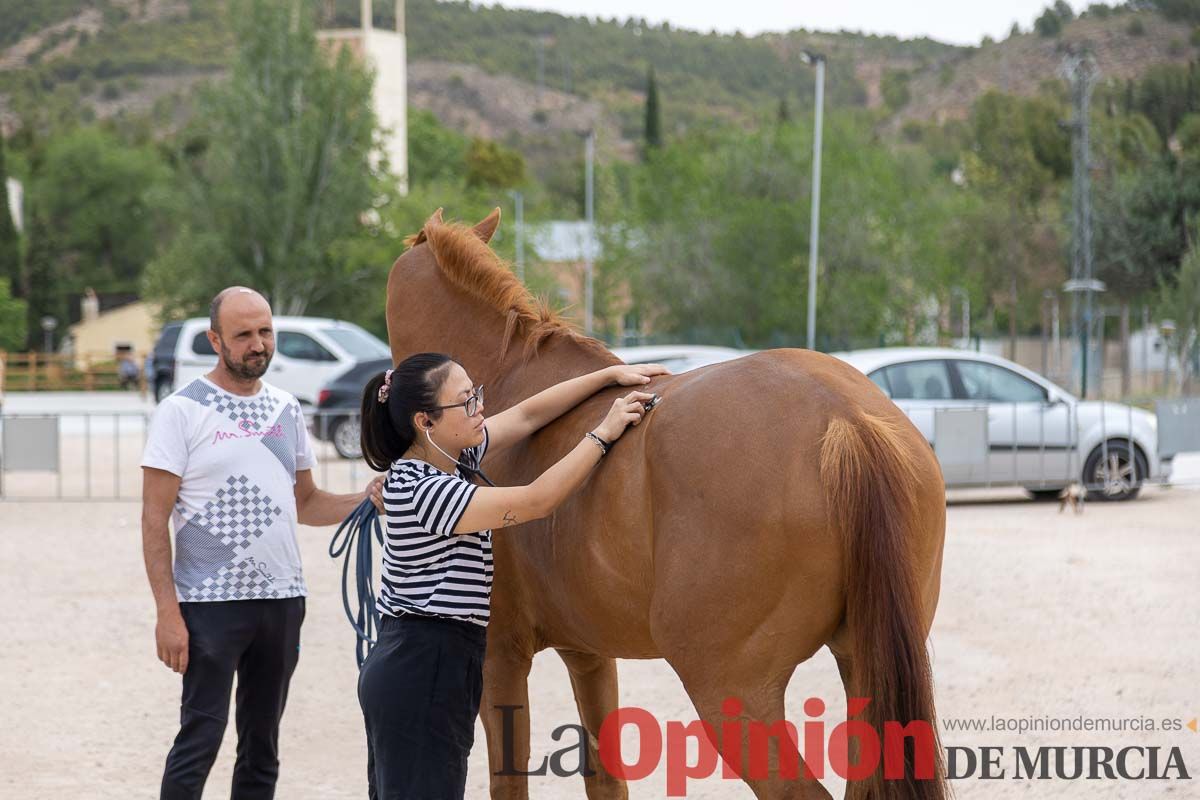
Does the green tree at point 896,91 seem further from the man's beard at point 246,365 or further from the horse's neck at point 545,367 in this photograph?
the man's beard at point 246,365

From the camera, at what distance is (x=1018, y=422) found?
45.3 feet

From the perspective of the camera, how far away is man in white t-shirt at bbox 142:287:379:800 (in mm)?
4070

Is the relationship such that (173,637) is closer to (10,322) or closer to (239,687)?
(239,687)

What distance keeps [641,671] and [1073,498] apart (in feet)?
25.4

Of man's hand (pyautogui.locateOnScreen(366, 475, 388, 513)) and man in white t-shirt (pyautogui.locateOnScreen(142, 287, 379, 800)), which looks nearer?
man's hand (pyautogui.locateOnScreen(366, 475, 388, 513))

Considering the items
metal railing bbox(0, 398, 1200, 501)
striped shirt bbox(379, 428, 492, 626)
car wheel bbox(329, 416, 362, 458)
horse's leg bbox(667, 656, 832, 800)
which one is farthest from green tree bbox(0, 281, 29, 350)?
horse's leg bbox(667, 656, 832, 800)

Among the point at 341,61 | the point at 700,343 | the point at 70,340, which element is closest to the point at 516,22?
the point at 70,340

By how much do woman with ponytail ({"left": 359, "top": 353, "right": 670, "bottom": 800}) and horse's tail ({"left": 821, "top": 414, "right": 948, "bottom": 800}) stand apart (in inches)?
25.2

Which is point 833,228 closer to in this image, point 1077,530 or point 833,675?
A: point 1077,530

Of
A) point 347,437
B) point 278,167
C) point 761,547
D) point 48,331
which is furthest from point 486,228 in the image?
point 48,331

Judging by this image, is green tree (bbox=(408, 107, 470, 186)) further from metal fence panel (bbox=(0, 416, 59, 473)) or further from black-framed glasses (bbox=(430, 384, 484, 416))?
black-framed glasses (bbox=(430, 384, 484, 416))

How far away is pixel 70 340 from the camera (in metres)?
72.5

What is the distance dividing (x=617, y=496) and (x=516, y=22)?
197 m

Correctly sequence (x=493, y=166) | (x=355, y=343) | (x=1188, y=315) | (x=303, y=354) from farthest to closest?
(x=493, y=166), (x=1188, y=315), (x=355, y=343), (x=303, y=354)
